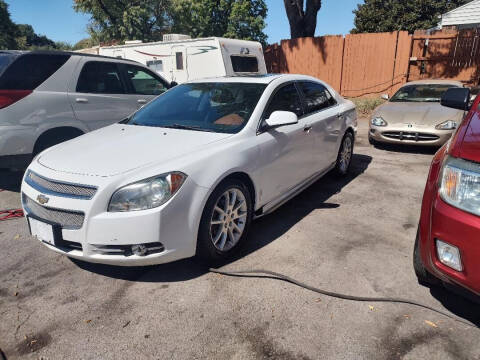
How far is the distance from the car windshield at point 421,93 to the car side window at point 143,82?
538 cm

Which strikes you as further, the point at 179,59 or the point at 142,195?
the point at 179,59

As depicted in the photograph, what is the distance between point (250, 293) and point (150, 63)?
10.7 metres

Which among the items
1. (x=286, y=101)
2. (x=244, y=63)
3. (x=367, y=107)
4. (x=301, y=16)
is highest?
(x=301, y=16)

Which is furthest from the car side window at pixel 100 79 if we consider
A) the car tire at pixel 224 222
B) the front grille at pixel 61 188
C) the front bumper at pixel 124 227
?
the car tire at pixel 224 222

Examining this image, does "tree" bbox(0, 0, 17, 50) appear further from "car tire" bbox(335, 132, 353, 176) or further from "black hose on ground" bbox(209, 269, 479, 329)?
"black hose on ground" bbox(209, 269, 479, 329)

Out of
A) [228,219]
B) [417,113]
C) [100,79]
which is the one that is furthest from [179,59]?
[228,219]

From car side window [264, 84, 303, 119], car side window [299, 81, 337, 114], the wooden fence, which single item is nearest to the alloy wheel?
car side window [264, 84, 303, 119]

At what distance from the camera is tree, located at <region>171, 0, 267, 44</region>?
66.1 ft

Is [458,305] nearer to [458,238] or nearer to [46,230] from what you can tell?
[458,238]

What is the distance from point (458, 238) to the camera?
78.4 inches

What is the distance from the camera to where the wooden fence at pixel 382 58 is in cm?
1282

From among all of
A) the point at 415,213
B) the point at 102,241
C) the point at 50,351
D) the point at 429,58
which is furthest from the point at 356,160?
the point at 429,58

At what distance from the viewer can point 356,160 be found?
6.62m

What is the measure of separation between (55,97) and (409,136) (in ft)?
20.0
